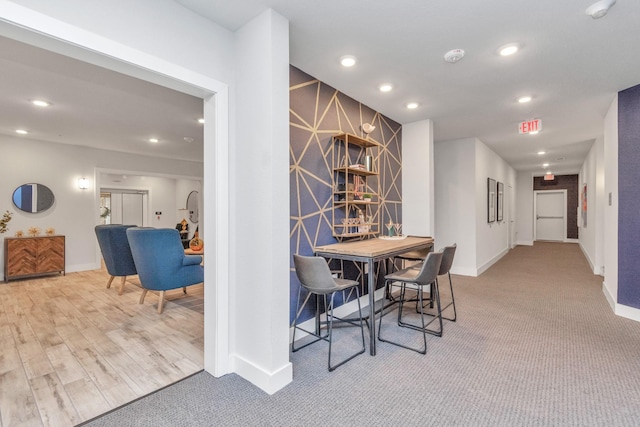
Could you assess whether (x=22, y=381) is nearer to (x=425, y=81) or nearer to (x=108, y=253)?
(x=108, y=253)

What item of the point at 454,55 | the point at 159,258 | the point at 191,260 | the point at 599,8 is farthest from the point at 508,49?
the point at 159,258

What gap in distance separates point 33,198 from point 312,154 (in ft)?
18.9

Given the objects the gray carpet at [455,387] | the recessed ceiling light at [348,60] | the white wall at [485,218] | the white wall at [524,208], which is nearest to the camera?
the gray carpet at [455,387]

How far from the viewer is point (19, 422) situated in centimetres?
173

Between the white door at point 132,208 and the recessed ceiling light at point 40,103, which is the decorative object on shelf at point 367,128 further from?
the white door at point 132,208

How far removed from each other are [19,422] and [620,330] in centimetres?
484

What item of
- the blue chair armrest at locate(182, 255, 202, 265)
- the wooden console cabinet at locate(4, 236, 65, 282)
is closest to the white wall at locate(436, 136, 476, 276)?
the blue chair armrest at locate(182, 255, 202, 265)

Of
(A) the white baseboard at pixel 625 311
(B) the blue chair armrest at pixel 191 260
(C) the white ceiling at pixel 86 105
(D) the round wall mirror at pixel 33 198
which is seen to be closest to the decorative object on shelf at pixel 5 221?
(D) the round wall mirror at pixel 33 198

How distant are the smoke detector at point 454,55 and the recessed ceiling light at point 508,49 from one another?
310mm

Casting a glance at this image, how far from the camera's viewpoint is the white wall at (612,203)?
3.63 meters

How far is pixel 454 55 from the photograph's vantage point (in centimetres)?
263

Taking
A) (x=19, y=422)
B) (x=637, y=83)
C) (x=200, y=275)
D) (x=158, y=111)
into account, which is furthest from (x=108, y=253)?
(x=637, y=83)

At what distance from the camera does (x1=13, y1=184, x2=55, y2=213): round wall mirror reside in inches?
214

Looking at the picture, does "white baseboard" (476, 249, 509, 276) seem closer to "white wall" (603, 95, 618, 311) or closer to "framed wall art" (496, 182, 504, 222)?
"framed wall art" (496, 182, 504, 222)
